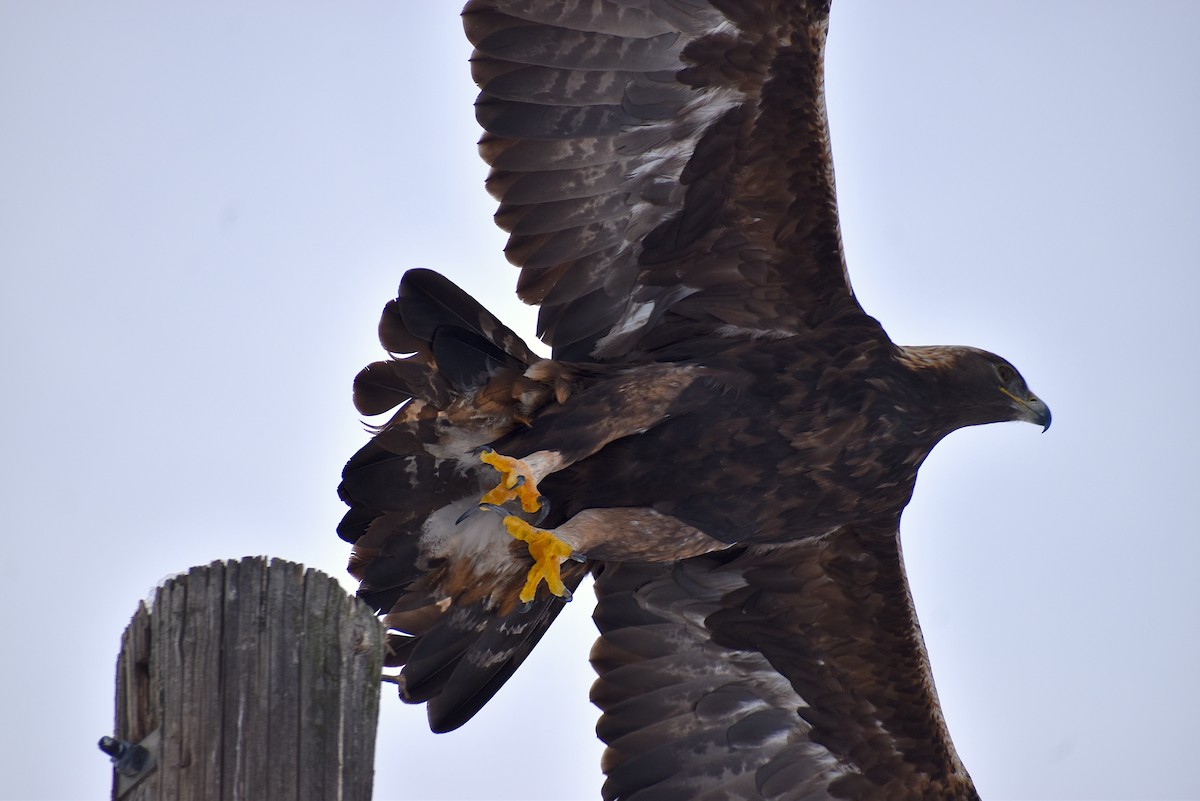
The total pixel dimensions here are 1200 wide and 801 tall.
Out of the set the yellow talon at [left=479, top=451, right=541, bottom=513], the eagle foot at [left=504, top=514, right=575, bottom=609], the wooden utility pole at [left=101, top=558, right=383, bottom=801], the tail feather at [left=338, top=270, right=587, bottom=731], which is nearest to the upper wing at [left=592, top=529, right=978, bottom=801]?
the tail feather at [left=338, top=270, right=587, bottom=731]

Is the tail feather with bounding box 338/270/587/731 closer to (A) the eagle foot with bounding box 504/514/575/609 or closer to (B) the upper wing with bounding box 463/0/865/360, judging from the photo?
(A) the eagle foot with bounding box 504/514/575/609

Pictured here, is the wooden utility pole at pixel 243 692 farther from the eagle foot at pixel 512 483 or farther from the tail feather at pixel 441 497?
the tail feather at pixel 441 497

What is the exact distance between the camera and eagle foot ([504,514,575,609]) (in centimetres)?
624

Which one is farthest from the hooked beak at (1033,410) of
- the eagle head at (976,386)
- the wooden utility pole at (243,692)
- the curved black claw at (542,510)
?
the wooden utility pole at (243,692)

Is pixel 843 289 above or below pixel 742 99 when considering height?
below

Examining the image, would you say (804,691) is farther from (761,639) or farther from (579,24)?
(579,24)

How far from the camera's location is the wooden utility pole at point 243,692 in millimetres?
3619

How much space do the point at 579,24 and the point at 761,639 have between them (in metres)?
3.43

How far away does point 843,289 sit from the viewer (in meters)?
6.63

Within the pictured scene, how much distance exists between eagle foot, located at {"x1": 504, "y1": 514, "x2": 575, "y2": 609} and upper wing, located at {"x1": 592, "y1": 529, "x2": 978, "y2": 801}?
3.97 ft

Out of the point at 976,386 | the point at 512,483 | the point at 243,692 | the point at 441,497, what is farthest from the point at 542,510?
the point at 243,692

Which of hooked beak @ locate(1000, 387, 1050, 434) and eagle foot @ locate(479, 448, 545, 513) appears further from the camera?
hooked beak @ locate(1000, 387, 1050, 434)

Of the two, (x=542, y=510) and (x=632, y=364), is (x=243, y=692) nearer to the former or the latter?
(x=542, y=510)

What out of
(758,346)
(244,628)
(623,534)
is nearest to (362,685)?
(244,628)
